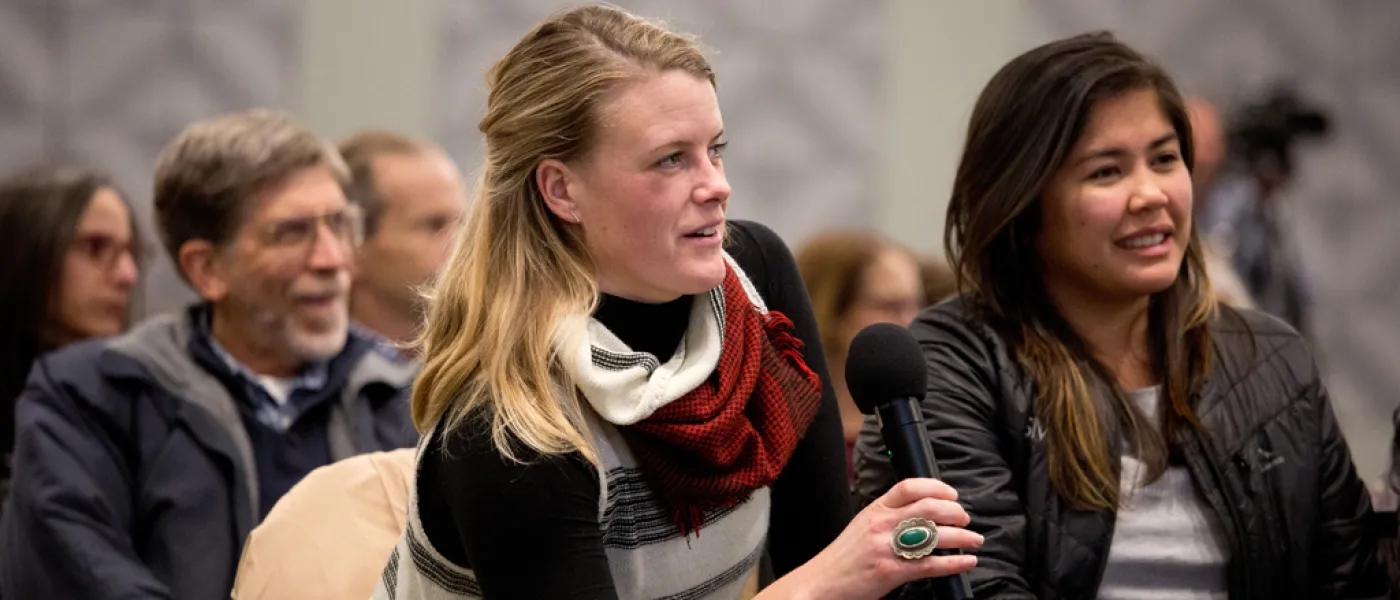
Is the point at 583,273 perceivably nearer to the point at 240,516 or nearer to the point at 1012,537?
the point at 1012,537

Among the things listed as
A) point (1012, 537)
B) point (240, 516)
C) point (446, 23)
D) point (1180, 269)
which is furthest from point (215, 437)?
point (446, 23)

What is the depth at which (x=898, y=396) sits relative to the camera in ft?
5.50

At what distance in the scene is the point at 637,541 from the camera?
6.24 ft

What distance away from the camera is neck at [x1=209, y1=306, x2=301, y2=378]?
121 inches

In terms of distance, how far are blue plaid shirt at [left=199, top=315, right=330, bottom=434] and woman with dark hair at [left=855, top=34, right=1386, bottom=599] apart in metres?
1.24

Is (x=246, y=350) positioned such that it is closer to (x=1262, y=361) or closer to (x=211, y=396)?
(x=211, y=396)

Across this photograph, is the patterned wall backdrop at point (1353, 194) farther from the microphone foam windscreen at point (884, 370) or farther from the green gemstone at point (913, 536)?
the green gemstone at point (913, 536)

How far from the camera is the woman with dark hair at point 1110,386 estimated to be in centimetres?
220

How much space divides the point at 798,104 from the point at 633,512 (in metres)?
4.71

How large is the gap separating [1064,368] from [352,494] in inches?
41.6

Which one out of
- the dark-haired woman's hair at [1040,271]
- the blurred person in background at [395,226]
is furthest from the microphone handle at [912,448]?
the blurred person in background at [395,226]

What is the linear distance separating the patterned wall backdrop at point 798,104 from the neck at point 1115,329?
3888 mm

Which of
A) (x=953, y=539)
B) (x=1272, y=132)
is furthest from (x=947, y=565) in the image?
(x=1272, y=132)

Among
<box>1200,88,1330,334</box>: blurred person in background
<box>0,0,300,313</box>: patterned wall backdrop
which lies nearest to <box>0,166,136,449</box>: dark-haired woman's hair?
<box>0,0,300,313</box>: patterned wall backdrop
